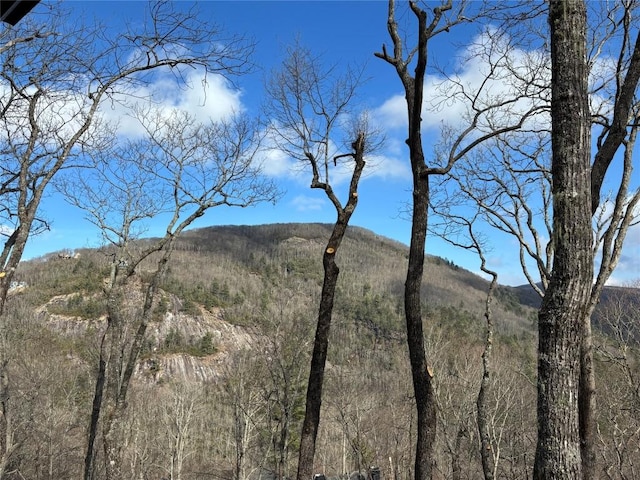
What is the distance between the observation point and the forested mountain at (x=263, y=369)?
1556cm

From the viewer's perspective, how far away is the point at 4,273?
5.25 metres

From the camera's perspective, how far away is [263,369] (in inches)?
802

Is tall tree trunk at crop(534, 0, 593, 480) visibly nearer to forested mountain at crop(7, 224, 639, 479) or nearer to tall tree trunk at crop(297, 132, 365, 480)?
tall tree trunk at crop(297, 132, 365, 480)

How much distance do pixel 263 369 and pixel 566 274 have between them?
18.7 metres

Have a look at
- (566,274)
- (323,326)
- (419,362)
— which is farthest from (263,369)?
(566,274)

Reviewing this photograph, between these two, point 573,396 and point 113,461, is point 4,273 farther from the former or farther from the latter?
point 573,396

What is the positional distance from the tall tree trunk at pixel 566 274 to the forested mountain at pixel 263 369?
→ 323 inches

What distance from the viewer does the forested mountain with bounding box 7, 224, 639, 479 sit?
613 inches

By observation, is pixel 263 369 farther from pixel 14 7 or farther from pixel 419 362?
pixel 14 7

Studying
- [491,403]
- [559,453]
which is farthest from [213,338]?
[559,453]

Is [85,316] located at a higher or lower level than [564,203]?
lower

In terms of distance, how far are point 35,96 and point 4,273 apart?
2.31 meters

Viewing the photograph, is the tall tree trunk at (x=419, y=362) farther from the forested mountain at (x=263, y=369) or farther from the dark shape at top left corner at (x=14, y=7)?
the forested mountain at (x=263, y=369)

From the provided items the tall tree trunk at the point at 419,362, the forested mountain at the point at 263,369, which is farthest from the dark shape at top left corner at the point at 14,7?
the forested mountain at the point at 263,369
